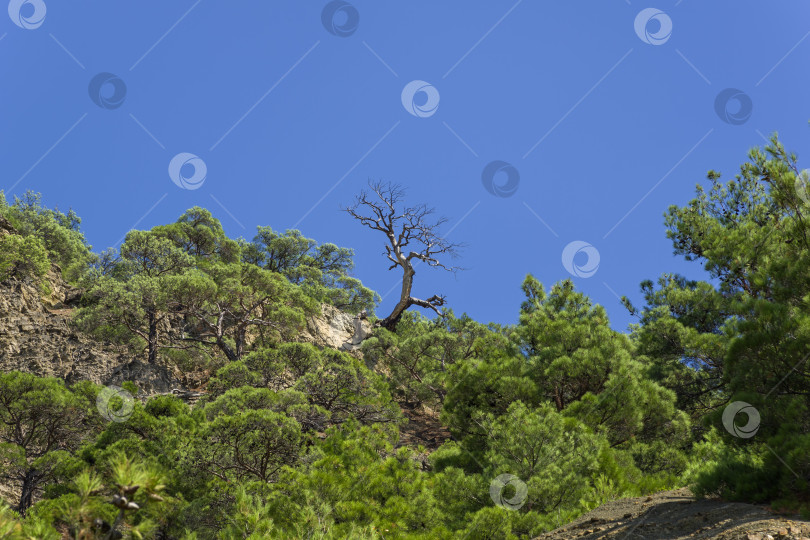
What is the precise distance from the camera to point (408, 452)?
29.7ft

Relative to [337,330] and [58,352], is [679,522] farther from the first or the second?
[337,330]

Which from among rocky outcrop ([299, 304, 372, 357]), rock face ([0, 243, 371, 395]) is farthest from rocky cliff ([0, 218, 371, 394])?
rocky outcrop ([299, 304, 372, 357])

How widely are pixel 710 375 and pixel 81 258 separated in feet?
91.6

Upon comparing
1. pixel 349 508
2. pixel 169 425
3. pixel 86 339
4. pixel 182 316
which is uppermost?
pixel 182 316

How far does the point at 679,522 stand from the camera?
18.2 feet

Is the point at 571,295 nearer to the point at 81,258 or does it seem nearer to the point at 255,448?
the point at 255,448

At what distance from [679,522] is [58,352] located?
1801cm

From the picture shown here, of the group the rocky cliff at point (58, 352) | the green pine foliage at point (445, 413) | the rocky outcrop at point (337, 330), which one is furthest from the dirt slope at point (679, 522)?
the rocky outcrop at point (337, 330)

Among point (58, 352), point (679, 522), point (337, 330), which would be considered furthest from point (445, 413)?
point (337, 330)

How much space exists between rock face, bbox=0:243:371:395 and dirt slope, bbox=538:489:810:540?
1408 centimetres

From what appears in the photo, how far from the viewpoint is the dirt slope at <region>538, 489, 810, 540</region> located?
4.58 metres

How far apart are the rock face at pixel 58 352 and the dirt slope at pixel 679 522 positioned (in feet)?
46.2

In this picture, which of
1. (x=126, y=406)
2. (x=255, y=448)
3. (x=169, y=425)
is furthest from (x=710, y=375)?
(x=126, y=406)

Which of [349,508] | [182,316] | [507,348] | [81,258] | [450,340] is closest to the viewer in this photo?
[349,508]
